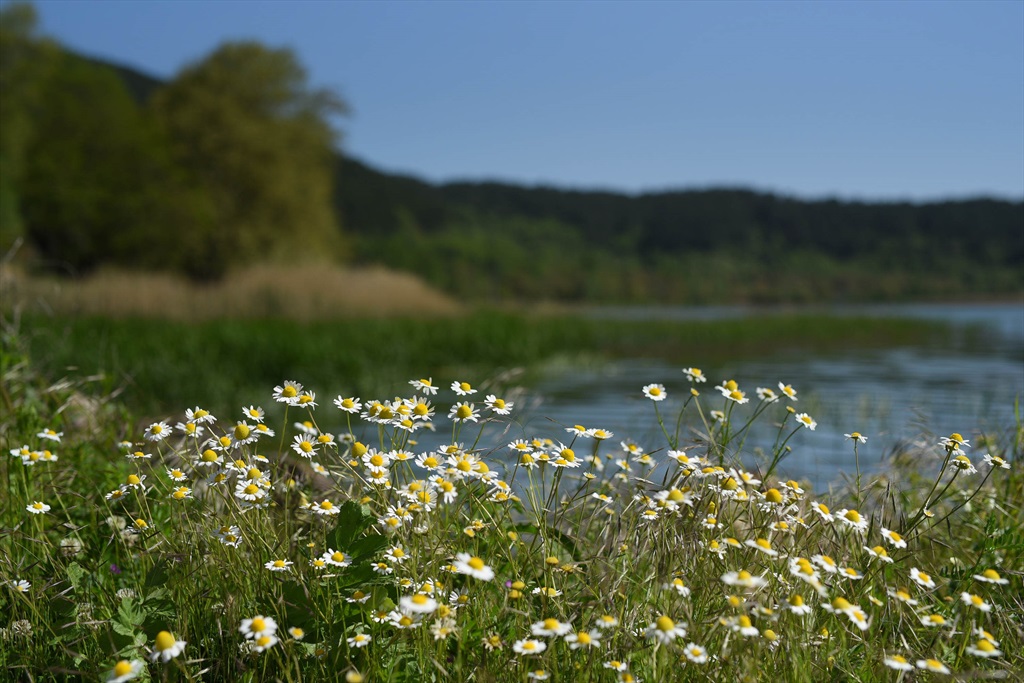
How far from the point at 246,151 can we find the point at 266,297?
743 inches

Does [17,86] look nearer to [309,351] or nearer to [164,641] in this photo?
[309,351]

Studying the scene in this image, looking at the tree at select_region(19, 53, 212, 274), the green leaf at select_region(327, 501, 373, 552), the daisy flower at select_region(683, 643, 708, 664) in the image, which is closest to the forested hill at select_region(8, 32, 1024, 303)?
the tree at select_region(19, 53, 212, 274)

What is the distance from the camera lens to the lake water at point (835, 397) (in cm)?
662

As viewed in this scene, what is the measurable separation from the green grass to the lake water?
150cm

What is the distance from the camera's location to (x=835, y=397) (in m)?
14.2

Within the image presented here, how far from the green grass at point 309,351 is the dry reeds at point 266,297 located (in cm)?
260

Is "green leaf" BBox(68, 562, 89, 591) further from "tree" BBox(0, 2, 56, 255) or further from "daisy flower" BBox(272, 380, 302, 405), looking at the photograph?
"tree" BBox(0, 2, 56, 255)

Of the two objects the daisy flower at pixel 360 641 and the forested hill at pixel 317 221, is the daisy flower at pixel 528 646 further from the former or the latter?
the forested hill at pixel 317 221

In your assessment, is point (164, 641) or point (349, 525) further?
point (349, 525)

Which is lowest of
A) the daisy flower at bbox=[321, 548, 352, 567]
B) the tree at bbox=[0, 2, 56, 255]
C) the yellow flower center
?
the yellow flower center

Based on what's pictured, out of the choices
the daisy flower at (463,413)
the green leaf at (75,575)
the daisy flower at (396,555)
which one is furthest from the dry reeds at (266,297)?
the daisy flower at (396,555)

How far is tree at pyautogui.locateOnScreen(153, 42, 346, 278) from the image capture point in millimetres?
38375

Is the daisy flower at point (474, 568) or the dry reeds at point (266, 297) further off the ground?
the daisy flower at point (474, 568)

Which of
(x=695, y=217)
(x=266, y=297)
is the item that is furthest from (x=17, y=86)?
(x=695, y=217)
